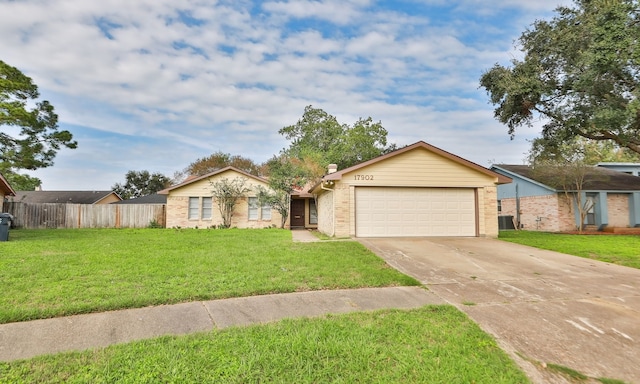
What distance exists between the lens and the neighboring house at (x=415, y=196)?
12.2m

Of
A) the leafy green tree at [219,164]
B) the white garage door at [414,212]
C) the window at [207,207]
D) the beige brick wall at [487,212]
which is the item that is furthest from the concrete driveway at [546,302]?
the leafy green tree at [219,164]

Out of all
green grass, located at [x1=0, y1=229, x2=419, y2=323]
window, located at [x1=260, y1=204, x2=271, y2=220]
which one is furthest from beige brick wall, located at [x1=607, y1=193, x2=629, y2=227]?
window, located at [x1=260, y1=204, x2=271, y2=220]

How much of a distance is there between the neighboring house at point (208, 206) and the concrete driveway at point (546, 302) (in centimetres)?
1309

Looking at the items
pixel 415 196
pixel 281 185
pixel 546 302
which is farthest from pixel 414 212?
pixel 281 185

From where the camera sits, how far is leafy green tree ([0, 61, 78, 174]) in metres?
17.7

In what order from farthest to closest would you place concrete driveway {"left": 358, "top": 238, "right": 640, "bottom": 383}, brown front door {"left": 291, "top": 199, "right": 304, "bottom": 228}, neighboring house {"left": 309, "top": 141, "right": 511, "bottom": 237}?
brown front door {"left": 291, "top": 199, "right": 304, "bottom": 228} < neighboring house {"left": 309, "top": 141, "right": 511, "bottom": 237} < concrete driveway {"left": 358, "top": 238, "right": 640, "bottom": 383}

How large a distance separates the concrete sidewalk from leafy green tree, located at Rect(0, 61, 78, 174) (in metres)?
21.1

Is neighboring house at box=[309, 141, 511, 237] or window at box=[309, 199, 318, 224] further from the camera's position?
window at box=[309, 199, 318, 224]

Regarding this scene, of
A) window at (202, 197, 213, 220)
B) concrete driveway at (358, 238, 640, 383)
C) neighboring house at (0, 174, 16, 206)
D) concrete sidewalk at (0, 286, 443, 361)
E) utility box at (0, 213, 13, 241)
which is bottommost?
concrete driveway at (358, 238, 640, 383)

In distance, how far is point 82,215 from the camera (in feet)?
64.7

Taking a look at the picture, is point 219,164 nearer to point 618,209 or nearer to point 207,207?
point 207,207

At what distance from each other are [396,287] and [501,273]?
272 cm

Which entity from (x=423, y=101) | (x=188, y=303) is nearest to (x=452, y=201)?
(x=423, y=101)

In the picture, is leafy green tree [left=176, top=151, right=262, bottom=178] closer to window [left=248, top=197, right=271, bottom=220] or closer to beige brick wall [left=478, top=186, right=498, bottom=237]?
window [left=248, top=197, right=271, bottom=220]
